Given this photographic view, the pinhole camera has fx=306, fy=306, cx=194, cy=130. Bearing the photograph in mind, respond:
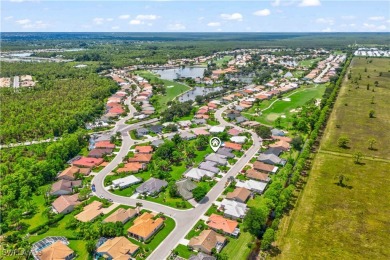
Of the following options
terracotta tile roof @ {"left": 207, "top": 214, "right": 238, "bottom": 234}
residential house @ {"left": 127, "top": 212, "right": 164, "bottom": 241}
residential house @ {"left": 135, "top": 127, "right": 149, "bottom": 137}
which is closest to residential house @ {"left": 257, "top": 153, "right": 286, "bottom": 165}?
terracotta tile roof @ {"left": 207, "top": 214, "right": 238, "bottom": 234}

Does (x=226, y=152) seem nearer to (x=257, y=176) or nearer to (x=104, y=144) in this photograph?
(x=257, y=176)

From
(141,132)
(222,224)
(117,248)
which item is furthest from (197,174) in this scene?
(141,132)

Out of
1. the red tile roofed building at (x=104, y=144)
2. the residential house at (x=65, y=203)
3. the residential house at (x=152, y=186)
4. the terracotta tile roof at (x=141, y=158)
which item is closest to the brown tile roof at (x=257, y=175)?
the residential house at (x=152, y=186)

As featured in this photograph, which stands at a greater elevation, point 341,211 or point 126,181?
point 126,181

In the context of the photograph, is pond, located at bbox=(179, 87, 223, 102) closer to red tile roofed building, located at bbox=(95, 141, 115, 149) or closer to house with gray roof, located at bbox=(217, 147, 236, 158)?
red tile roofed building, located at bbox=(95, 141, 115, 149)

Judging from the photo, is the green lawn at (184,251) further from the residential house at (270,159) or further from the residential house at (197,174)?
the residential house at (270,159)

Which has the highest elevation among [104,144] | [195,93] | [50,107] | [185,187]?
[195,93]

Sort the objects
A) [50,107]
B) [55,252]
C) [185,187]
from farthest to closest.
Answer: [50,107] → [185,187] → [55,252]
